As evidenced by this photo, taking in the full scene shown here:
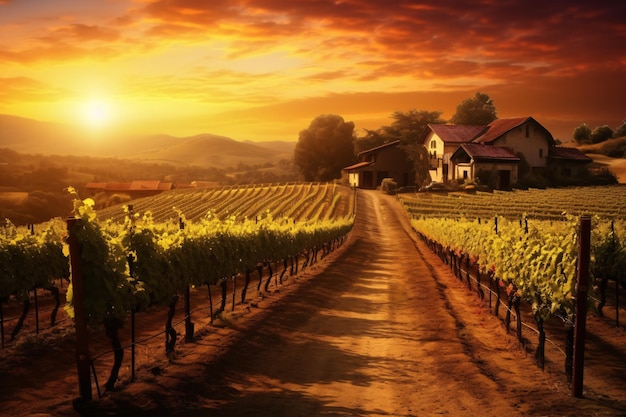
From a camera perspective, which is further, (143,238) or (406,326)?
(406,326)

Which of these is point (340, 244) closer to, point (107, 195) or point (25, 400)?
point (25, 400)

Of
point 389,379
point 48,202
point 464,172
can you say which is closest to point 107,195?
point 48,202

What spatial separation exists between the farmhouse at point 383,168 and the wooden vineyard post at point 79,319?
8913 cm

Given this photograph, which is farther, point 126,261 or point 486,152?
point 486,152

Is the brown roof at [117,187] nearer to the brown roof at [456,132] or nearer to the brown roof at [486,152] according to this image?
the brown roof at [456,132]

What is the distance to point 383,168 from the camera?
Result: 326ft

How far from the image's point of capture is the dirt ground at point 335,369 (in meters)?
10.2

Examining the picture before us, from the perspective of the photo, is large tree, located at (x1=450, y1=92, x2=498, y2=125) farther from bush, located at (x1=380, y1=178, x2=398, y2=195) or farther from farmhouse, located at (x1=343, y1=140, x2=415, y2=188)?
bush, located at (x1=380, y1=178, x2=398, y2=195)

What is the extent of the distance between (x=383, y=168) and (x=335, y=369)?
8814 cm

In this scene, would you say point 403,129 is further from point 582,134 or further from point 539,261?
point 539,261

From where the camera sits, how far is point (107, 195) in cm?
10962

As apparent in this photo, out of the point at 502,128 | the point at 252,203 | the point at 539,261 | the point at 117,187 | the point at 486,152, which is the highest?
the point at 502,128

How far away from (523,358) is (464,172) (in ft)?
231

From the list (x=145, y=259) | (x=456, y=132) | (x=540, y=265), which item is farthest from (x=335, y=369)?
(x=456, y=132)
